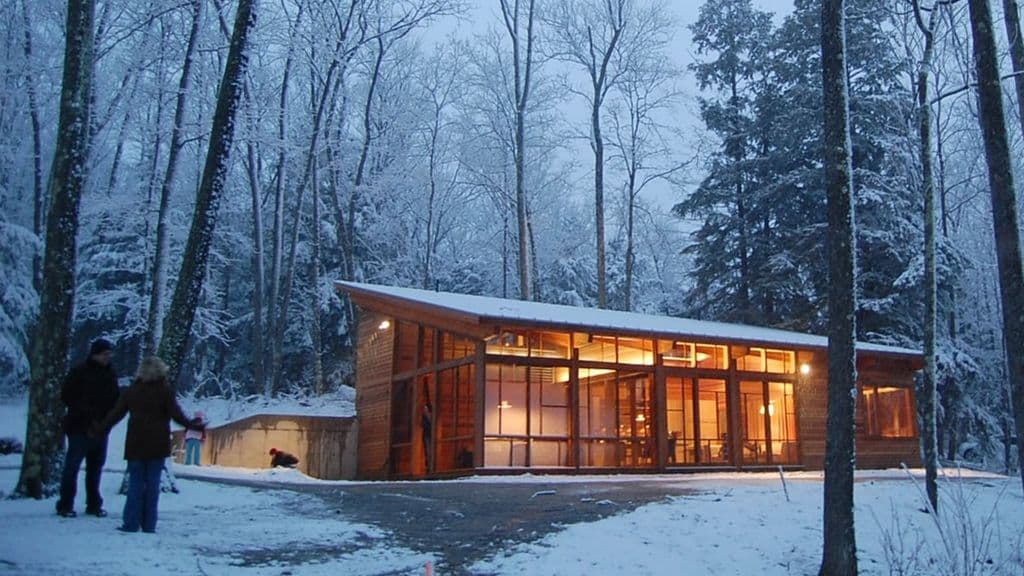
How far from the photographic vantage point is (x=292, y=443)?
20.4 meters

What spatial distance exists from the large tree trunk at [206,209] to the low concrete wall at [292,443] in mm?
11831

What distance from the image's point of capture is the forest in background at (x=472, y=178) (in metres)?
23.0

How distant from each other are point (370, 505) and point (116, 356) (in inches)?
887

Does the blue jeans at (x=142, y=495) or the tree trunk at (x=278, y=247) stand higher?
the tree trunk at (x=278, y=247)

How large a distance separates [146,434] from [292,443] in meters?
14.6

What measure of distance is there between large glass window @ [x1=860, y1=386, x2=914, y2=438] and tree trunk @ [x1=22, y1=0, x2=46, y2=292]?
847 inches

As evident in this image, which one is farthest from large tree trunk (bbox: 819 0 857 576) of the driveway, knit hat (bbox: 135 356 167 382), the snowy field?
knit hat (bbox: 135 356 167 382)

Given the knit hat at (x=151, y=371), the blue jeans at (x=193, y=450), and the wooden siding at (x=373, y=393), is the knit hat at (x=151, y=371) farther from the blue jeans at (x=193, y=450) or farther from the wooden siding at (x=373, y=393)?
the wooden siding at (x=373, y=393)

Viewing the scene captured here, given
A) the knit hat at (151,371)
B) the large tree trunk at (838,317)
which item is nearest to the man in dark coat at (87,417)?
the knit hat at (151,371)

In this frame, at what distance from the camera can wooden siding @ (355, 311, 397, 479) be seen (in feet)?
64.6

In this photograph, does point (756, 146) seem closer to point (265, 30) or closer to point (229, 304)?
point (265, 30)

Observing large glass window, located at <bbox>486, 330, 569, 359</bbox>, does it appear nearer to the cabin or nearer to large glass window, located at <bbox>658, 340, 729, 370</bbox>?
the cabin

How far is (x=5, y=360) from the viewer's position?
21062mm

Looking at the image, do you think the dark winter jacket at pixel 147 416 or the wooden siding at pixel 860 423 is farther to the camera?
→ the wooden siding at pixel 860 423
